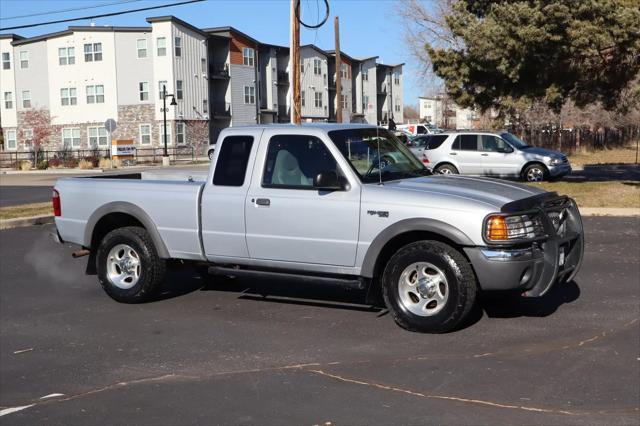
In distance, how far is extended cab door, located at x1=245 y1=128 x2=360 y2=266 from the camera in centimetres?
724

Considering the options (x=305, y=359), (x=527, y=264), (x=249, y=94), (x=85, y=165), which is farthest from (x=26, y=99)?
(x=527, y=264)

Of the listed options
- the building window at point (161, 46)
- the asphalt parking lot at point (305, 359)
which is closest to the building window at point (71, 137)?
the building window at point (161, 46)

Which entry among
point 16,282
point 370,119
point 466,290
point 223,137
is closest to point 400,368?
point 466,290

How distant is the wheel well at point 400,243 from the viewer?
6934 millimetres

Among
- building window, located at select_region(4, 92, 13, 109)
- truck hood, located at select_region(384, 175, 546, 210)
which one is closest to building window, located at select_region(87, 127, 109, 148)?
building window, located at select_region(4, 92, 13, 109)

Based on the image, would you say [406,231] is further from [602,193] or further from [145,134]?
[145,134]

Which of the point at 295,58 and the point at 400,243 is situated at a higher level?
the point at 295,58

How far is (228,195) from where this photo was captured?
786 centimetres

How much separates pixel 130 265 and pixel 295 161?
2.32m

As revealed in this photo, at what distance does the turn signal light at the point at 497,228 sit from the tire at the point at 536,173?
18.4 metres

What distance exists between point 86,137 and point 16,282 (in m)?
53.7

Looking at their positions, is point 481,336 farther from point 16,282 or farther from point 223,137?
point 16,282

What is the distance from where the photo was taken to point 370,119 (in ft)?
283

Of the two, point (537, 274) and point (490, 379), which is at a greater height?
point (537, 274)
